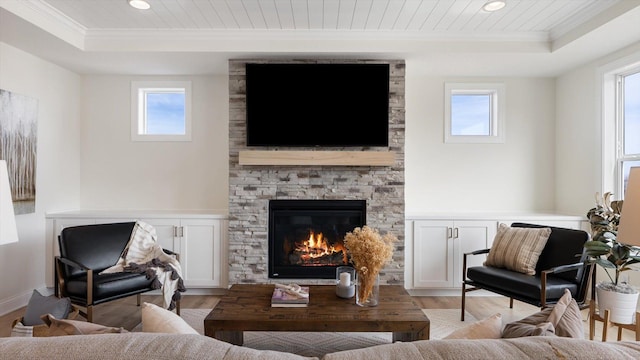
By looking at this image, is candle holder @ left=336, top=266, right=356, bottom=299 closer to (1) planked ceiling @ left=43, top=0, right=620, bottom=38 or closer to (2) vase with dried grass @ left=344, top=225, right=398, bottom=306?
(2) vase with dried grass @ left=344, top=225, right=398, bottom=306

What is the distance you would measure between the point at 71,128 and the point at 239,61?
2.18m

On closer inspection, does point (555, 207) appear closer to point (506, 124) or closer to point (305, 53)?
point (506, 124)

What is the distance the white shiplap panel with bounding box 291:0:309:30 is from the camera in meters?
3.03

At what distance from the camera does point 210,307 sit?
365 cm

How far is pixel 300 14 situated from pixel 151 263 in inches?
98.2

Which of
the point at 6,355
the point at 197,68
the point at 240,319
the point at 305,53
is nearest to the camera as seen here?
the point at 6,355

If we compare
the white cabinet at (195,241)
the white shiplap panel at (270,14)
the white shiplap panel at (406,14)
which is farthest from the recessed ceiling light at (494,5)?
the white cabinet at (195,241)

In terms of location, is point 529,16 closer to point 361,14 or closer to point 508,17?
point 508,17

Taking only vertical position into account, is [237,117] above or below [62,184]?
above

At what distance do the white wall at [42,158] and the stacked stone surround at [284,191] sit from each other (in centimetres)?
193

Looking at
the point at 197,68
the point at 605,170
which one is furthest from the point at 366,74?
the point at 605,170

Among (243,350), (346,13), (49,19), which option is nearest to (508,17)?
(346,13)

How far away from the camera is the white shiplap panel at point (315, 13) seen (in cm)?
301

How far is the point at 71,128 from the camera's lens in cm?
432
